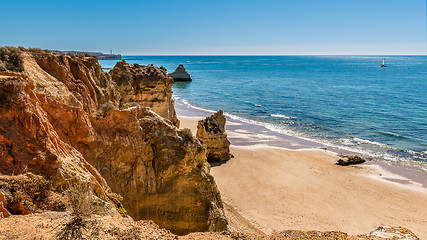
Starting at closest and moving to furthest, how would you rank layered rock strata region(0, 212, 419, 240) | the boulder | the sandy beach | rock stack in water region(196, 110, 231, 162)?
layered rock strata region(0, 212, 419, 240) → the boulder → the sandy beach → rock stack in water region(196, 110, 231, 162)

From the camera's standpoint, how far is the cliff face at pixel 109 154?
7.73m

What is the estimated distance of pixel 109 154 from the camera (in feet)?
35.1

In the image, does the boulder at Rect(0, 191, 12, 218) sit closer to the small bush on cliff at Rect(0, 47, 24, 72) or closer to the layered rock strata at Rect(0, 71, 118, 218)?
the layered rock strata at Rect(0, 71, 118, 218)

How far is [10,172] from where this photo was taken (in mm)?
7207

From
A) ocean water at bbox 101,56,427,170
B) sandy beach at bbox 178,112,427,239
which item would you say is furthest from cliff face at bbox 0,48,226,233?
ocean water at bbox 101,56,427,170

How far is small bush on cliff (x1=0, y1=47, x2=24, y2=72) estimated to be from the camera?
13.1 m

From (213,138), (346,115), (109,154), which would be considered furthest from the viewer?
(346,115)

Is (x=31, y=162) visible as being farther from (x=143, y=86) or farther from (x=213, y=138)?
(x=213, y=138)

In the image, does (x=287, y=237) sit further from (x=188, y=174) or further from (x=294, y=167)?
(x=294, y=167)

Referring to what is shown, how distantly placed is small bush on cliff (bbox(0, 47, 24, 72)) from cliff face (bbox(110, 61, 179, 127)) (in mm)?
8257

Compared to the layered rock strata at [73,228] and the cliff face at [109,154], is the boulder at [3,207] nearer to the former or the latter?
the layered rock strata at [73,228]

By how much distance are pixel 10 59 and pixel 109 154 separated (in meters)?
7.65

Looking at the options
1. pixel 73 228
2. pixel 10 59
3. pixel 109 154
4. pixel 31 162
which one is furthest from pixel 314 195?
pixel 10 59

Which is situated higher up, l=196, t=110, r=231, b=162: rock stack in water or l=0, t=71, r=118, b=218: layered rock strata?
l=0, t=71, r=118, b=218: layered rock strata
